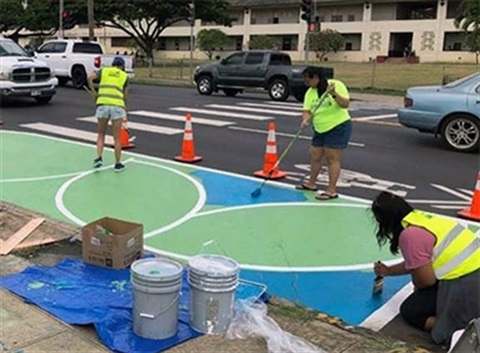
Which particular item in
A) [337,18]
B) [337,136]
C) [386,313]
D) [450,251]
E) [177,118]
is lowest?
[386,313]

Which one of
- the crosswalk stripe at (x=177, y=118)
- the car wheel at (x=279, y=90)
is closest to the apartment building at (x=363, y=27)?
the car wheel at (x=279, y=90)

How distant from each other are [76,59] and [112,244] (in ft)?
69.6

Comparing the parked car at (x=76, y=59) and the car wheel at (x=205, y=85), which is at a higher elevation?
the parked car at (x=76, y=59)

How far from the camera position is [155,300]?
12.7ft

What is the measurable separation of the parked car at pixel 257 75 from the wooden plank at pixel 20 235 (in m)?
16.1

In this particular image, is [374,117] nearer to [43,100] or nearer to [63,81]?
[43,100]

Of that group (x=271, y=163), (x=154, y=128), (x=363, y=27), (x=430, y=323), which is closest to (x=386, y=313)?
(x=430, y=323)

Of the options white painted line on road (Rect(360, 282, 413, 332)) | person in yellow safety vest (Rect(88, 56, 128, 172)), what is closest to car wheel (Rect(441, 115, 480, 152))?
person in yellow safety vest (Rect(88, 56, 128, 172))

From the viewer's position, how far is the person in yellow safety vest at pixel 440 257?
12.9 feet

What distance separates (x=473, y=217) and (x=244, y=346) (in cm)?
442

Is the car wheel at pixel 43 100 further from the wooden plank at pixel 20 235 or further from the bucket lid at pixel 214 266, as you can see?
the bucket lid at pixel 214 266

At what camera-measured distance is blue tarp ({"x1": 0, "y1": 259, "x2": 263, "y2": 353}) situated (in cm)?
397

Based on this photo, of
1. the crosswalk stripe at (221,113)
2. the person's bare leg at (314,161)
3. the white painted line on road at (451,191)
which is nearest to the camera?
the person's bare leg at (314,161)

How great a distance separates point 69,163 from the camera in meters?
9.99
